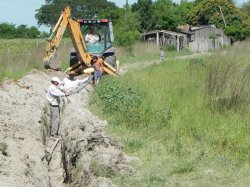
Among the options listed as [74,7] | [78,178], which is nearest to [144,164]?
[78,178]

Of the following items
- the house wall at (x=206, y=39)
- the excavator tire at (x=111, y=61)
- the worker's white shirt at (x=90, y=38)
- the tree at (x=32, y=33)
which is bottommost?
the house wall at (x=206, y=39)

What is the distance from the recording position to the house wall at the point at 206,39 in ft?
170

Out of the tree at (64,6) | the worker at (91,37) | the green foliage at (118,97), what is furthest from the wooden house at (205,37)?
the green foliage at (118,97)

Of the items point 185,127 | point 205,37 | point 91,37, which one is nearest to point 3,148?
point 185,127

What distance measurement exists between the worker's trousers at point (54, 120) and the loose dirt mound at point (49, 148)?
171 millimetres

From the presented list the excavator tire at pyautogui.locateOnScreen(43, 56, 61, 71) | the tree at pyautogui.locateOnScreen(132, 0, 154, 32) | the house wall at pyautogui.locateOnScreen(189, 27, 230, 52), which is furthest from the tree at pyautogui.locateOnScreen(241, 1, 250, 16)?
the excavator tire at pyautogui.locateOnScreen(43, 56, 61, 71)

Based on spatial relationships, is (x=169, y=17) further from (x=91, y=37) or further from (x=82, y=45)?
(x=82, y=45)

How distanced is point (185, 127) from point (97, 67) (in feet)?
28.6

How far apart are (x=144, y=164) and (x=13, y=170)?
217cm

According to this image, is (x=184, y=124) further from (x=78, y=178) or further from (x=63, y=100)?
(x=63, y=100)

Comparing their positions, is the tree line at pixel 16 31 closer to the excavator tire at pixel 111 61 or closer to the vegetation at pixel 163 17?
the vegetation at pixel 163 17

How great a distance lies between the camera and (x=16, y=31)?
6462 cm

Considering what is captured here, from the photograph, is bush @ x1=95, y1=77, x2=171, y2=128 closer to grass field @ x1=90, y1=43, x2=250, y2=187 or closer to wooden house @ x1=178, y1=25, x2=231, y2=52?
grass field @ x1=90, y1=43, x2=250, y2=187

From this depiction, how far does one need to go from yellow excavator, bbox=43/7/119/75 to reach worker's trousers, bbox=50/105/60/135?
6.23 metres
